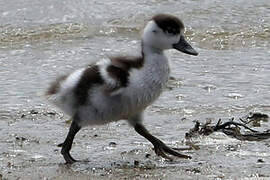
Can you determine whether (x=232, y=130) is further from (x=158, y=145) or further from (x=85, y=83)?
(x=85, y=83)

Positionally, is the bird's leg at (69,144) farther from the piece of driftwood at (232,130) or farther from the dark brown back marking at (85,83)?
the piece of driftwood at (232,130)

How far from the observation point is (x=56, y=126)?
590 centimetres

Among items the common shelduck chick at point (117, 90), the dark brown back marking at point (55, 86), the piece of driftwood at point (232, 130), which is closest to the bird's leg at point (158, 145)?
the common shelduck chick at point (117, 90)

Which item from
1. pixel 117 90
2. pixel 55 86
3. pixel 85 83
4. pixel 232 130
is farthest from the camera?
pixel 232 130

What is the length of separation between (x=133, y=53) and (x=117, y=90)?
0.50m

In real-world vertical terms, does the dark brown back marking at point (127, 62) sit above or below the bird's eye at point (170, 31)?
below

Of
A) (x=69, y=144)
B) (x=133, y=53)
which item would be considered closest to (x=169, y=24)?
(x=133, y=53)

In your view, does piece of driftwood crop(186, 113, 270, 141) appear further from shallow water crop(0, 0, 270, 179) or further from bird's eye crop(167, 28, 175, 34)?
bird's eye crop(167, 28, 175, 34)

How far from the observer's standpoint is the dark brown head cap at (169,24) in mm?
5309

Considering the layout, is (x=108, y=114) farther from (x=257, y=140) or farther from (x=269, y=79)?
(x=269, y=79)

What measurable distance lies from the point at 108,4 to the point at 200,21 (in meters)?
1.31

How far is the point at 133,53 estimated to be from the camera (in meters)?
5.37

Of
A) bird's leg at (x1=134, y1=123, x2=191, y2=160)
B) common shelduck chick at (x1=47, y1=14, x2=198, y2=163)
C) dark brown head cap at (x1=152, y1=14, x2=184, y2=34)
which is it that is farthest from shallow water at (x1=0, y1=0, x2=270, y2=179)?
dark brown head cap at (x1=152, y1=14, x2=184, y2=34)

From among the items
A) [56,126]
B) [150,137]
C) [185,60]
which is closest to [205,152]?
[150,137]
